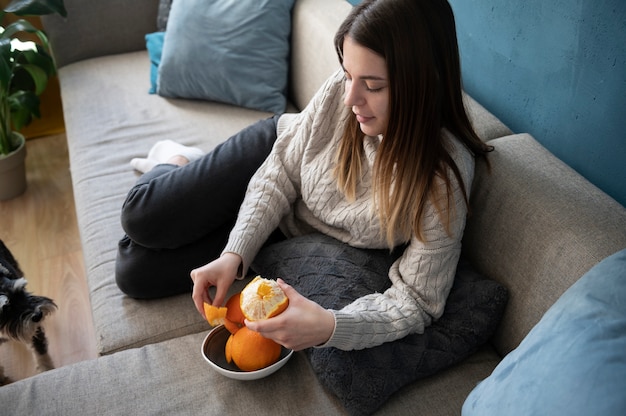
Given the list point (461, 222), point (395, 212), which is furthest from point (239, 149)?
point (461, 222)

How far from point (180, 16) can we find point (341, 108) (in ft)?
3.68

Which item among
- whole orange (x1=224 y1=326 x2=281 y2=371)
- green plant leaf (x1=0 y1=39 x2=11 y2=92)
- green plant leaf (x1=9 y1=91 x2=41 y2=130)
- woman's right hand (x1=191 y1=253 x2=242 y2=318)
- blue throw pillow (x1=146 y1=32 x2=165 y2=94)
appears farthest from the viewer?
green plant leaf (x1=9 y1=91 x2=41 y2=130)

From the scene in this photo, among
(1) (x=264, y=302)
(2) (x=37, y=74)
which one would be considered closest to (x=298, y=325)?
(1) (x=264, y=302)

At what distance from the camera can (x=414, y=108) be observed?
1150 millimetres

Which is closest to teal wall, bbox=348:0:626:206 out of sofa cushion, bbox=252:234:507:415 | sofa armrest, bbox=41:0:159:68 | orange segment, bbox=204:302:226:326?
sofa cushion, bbox=252:234:507:415

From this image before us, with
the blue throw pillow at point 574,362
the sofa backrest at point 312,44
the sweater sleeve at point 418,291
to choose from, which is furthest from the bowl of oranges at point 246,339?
the sofa backrest at point 312,44

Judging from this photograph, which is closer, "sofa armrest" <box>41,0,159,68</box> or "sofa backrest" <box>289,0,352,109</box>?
"sofa backrest" <box>289,0,352,109</box>

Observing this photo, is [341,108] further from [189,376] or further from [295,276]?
[189,376]

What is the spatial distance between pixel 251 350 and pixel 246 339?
2cm

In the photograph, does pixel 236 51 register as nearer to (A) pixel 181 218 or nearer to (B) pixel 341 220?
(A) pixel 181 218

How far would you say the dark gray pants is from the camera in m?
1.48

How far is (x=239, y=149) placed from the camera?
5.15 feet

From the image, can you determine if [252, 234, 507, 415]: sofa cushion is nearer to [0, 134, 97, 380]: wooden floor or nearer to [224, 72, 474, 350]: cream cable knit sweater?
[224, 72, 474, 350]: cream cable knit sweater

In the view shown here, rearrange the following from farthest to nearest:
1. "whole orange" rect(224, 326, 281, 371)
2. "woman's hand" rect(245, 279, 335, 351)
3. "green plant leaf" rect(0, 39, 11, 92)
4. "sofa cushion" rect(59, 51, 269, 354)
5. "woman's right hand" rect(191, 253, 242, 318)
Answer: "green plant leaf" rect(0, 39, 11, 92)
"sofa cushion" rect(59, 51, 269, 354)
"woman's right hand" rect(191, 253, 242, 318)
"whole orange" rect(224, 326, 281, 371)
"woman's hand" rect(245, 279, 335, 351)
